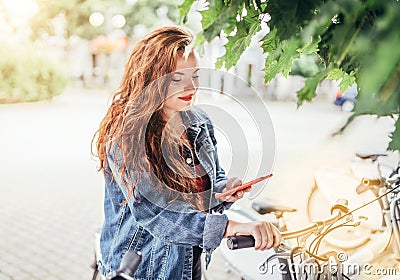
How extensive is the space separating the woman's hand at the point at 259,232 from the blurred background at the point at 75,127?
0.37m

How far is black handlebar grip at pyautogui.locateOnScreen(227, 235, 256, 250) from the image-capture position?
1528mm

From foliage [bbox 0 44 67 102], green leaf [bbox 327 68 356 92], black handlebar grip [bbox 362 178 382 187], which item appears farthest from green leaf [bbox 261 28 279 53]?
foliage [bbox 0 44 67 102]

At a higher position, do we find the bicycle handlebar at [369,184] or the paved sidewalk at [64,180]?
the bicycle handlebar at [369,184]

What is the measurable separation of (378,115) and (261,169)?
3.33ft

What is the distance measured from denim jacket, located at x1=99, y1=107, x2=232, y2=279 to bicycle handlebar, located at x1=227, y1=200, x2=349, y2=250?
0.08m

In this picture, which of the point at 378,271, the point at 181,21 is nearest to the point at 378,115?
the point at 181,21

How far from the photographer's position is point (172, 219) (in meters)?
1.66

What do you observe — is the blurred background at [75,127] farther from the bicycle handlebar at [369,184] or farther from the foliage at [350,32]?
the bicycle handlebar at [369,184]

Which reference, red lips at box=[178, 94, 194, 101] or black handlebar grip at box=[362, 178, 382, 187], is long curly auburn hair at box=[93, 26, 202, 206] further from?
black handlebar grip at box=[362, 178, 382, 187]

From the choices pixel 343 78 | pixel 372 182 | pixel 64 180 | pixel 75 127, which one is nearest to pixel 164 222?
pixel 343 78

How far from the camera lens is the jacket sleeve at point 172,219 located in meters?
1.62

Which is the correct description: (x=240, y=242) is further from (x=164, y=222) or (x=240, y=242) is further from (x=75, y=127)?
(x=75, y=127)

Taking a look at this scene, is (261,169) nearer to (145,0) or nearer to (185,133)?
(185,133)

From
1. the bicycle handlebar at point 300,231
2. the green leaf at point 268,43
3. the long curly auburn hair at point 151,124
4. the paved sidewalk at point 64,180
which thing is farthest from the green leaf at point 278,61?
the bicycle handlebar at point 300,231
